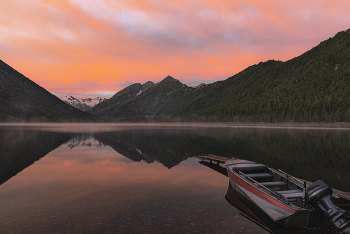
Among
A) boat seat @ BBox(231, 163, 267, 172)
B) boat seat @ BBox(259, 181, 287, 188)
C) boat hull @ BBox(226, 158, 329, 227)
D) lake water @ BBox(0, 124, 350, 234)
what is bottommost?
lake water @ BBox(0, 124, 350, 234)

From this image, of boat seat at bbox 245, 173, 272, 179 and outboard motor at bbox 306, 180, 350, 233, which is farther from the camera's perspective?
boat seat at bbox 245, 173, 272, 179

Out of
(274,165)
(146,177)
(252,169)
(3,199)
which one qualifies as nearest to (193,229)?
(252,169)

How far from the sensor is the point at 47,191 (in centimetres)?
2081

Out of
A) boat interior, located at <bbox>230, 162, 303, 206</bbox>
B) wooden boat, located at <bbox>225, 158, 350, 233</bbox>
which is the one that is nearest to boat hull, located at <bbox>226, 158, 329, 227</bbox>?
wooden boat, located at <bbox>225, 158, 350, 233</bbox>

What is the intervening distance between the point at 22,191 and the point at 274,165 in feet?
98.6

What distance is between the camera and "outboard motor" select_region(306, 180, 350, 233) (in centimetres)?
1280

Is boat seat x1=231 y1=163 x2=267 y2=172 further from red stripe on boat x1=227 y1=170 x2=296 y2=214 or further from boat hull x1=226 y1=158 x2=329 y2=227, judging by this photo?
boat hull x1=226 y1=158 x2=329 y2=227

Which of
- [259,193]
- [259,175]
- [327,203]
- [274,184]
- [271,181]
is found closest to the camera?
[327,203]

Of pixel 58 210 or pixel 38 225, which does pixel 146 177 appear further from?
pixel 38 225

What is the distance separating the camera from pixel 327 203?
45.1ft

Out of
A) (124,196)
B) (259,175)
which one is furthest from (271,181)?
(124,196)

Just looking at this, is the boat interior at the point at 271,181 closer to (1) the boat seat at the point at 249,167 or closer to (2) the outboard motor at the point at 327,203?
(1) the boat seat at the point at 249,167

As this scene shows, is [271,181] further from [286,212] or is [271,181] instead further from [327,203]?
[286,212]

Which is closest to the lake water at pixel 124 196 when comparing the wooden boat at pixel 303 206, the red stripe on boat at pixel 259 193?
the wooden boat at pixel 303 206
